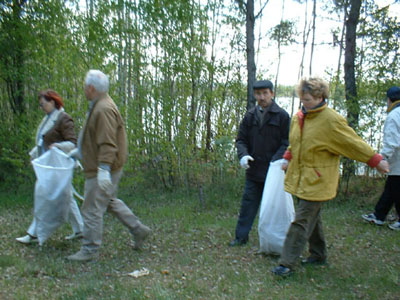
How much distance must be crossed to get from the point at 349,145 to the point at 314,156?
0.99 ft

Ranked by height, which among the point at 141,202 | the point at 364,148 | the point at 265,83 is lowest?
the point at 141,202

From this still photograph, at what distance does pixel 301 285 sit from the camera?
3727 millimetres

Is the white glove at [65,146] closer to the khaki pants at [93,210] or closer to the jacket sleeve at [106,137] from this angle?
the khaki pants at [93,210]

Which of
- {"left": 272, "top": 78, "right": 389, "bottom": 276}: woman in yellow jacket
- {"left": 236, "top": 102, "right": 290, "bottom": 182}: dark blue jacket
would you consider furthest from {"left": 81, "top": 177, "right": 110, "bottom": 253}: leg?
{"left": 272, "top": 78, "right": 389, "bottom": 276}: woman in yellow jacket

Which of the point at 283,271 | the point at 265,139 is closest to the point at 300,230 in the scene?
the point at 283,271

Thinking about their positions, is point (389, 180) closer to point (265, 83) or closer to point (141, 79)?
point (265, 83)

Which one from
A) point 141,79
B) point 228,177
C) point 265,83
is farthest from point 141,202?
point 265,83

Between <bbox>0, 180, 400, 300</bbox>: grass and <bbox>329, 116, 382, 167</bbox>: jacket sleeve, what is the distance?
114 cm

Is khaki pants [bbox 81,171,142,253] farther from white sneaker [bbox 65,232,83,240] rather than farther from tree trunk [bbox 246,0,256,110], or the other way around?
tree trunk [bbox 246,0,256,110]

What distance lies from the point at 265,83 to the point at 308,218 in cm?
153

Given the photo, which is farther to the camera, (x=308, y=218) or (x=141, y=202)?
(x=141, y=202)

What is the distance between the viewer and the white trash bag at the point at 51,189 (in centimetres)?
457

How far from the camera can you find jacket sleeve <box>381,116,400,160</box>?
5.43 m

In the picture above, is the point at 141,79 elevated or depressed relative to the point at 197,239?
elevated
